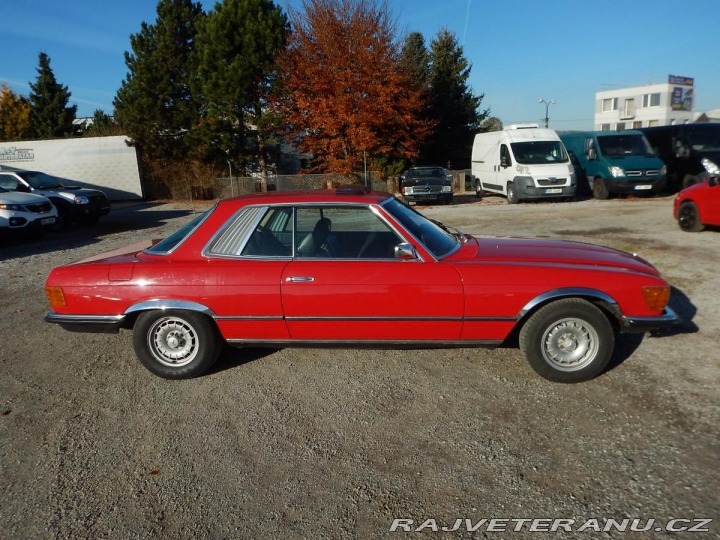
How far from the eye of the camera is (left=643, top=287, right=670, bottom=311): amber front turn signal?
3.59 m

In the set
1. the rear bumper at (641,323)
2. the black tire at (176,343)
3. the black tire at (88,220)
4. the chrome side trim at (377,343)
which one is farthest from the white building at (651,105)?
the black tire at (176,343)

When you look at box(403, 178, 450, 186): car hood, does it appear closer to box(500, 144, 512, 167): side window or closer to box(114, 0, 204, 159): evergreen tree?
box(500, 144, 512, 167): side window

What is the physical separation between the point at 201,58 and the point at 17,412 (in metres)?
23.0

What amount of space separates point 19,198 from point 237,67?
1360 cm

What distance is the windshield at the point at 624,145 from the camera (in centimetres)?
1688

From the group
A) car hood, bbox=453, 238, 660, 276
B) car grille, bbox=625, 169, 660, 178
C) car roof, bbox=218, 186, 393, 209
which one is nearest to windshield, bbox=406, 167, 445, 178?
car grille, bbox=625, 169, 660, 178

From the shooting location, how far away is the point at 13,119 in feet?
128

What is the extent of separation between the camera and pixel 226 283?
3.76 meters

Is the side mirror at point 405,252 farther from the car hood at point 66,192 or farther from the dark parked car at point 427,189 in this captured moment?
the dark parked car at point 427,189

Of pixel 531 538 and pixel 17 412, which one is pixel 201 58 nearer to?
pixel 17 412

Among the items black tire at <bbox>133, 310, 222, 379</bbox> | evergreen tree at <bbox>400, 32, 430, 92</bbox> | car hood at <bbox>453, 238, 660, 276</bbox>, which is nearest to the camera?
car hood at <bbox>453, 238, 660, 276</bbox>

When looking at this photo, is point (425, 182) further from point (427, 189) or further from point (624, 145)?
point (624, 145)

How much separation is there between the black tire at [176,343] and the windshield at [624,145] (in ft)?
55.1

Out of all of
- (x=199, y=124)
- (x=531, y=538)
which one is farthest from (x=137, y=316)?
(x=199, y=124)
